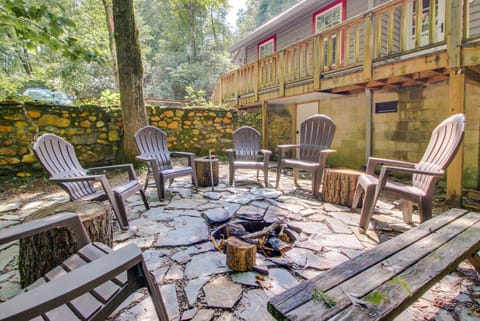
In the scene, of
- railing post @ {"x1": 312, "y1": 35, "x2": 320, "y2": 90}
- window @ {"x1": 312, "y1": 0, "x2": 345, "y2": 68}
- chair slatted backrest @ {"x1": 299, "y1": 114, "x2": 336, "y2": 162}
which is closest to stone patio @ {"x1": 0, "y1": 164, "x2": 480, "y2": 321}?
chair slatted backrest @ {"x1": 299, "y1": 114, "x2": 336, "y2": 162}

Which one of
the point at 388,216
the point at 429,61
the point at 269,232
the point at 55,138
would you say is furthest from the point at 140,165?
the point at 429,61

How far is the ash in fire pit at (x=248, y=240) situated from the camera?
1623 mm

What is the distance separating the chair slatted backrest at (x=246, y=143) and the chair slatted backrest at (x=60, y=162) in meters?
2.47

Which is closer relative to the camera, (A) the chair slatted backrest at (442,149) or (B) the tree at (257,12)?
(A) the chair slatted backrest at (442,149)

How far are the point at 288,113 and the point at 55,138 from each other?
570 centimetres

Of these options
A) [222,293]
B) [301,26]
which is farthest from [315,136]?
[301,26]

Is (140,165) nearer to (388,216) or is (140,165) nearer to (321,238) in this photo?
(321,238)

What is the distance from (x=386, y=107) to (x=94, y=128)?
5.84 meters

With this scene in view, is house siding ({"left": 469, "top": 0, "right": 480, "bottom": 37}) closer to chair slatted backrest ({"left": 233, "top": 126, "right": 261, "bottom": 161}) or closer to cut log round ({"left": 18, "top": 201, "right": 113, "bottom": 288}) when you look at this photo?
chair slatted backrest ({"left": 233, "top": 126, "right": 261, "bottom": 161})

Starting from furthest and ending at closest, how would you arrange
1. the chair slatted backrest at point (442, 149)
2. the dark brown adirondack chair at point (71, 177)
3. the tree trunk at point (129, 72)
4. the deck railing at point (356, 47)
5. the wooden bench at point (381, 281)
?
the tree trunk at point (129, 72) < the deck railing at point (356, 47) < the dark brown adirondack chair at point (71, 177) < the chair slatted backrest at point (442, 149) < the wooden bench at point (381, 281)

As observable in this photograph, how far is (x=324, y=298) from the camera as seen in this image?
2.72 feet

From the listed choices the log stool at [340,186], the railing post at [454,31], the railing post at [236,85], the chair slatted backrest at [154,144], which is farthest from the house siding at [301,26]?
the chair slatted backrest at [154,144]

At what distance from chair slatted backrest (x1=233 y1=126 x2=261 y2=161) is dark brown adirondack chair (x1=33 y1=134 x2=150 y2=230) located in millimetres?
2168

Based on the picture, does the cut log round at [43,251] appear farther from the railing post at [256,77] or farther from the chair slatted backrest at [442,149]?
the railing post at [256,77]
